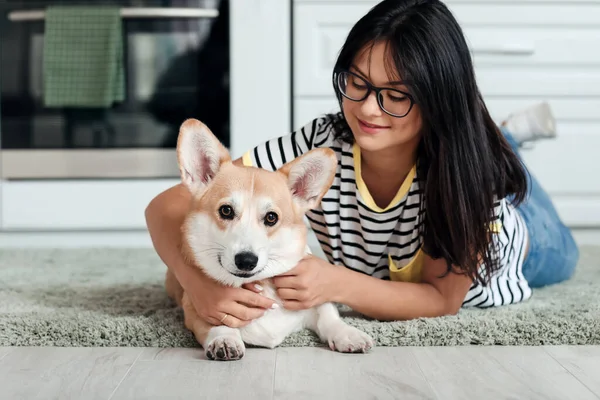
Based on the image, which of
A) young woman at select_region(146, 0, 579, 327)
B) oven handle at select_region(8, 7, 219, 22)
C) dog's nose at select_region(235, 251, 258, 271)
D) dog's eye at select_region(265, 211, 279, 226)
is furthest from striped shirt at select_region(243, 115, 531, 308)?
oven handle at select_region(8, 7, 219, 22)

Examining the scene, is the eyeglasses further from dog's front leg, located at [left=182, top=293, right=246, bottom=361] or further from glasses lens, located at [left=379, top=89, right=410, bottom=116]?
A: dog's front leg, located at [left=182, top=293, right=246, bottom=361]

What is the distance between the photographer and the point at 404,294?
→ 168 centimetres

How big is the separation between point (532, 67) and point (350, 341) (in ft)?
6.15

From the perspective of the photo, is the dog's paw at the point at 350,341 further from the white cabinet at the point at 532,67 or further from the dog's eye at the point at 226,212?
the white cabinet at the point at 532,67

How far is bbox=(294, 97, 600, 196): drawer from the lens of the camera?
3033mm

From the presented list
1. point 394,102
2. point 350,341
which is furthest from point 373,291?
point 394,102

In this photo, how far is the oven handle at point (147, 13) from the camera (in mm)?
2871

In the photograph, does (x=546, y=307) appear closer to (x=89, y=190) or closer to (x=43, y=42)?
(x=89, y=190)

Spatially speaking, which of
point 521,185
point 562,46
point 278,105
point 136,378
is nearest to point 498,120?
point 562,46

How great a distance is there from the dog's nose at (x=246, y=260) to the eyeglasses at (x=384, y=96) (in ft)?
1.42

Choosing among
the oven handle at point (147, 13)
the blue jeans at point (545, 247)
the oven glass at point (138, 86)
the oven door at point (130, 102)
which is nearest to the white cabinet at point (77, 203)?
the oven door at point (130, 102)

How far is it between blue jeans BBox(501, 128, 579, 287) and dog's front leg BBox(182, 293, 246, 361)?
3.35 feet

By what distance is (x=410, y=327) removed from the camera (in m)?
1.60

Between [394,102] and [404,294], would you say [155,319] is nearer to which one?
[404,294]
